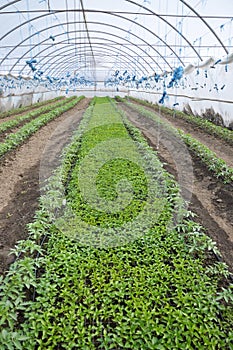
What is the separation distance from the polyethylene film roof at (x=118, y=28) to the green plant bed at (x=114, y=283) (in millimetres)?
8552

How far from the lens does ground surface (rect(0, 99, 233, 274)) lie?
505 cm

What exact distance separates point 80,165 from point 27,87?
57.7 feet

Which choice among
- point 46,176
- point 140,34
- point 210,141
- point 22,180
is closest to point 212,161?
point 210,141

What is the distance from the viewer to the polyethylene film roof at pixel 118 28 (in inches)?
485

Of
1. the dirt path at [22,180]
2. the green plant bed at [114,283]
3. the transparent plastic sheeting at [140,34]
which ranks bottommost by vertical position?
the dirt path at [22,180]

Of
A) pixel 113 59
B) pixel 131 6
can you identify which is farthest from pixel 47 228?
pixel 113 59

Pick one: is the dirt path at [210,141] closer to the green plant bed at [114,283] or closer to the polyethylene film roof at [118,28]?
the polyethylene film roof at [118,28]

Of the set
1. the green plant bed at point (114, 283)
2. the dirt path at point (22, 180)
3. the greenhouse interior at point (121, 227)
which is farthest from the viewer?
the dirt path at point (22, 180)

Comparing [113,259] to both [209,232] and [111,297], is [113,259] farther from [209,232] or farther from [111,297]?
[209,232]

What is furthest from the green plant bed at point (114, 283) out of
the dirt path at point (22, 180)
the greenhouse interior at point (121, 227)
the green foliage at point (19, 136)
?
the green foliage at point (19, 136)

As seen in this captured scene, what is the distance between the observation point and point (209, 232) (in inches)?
201

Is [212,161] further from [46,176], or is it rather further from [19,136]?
[19,136]

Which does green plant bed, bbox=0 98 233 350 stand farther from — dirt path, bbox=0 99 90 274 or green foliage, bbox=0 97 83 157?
green foliage, bbox=0 97 83 157

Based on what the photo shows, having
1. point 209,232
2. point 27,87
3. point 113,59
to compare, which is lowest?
point 209,232
